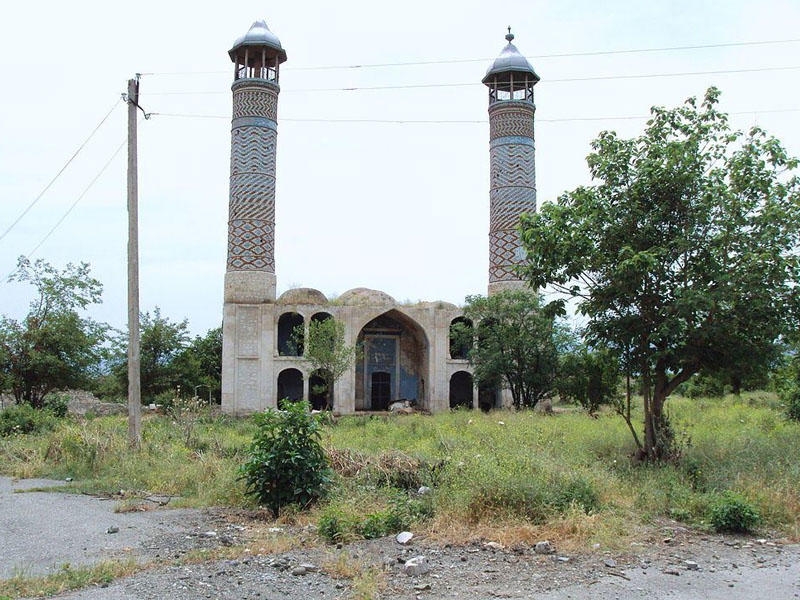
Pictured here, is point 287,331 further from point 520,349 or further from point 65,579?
point 65,579

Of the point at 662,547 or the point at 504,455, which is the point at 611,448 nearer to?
the point at 504,455

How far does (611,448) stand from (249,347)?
61.0 feet

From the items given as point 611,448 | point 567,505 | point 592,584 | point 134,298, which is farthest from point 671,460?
point 134,298

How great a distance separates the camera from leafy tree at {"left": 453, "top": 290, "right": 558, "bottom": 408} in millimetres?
25172

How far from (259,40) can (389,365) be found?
14.7m

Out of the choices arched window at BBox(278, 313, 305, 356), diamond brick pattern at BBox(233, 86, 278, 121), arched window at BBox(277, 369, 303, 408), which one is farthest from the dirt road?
diamond brick pattern at BBox(233, 86, 278, 121)

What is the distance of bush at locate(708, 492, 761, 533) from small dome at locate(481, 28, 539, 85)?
27009mm

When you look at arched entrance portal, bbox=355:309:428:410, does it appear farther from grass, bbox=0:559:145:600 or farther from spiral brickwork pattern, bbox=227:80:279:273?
grass, bbox=0:559:145:600

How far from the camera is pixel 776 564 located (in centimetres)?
649

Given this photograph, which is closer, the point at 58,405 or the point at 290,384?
the point at 58,405

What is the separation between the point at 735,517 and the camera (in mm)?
7598

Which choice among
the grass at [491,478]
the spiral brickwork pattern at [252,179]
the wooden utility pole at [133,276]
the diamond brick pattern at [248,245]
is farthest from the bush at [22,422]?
the spiral brickwork pattern at [252,179]

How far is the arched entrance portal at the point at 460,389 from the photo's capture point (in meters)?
32.7

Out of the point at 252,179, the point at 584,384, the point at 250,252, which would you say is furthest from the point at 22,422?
the point at 584,384
